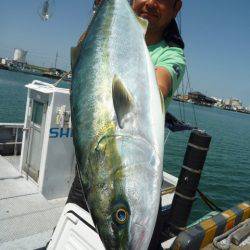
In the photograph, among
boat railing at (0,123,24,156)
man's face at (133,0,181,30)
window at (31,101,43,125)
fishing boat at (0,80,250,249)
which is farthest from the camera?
boat railing at (0,123,24,156)

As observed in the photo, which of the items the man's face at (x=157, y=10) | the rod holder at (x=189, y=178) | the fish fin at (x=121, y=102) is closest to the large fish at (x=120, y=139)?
the fish fin at (x=121, y=102)

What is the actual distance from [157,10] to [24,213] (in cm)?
349

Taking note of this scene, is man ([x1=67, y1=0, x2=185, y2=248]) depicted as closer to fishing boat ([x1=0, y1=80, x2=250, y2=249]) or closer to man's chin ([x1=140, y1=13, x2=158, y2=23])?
man's chin ([x1=140, y1=13, x2=158, y2=23])

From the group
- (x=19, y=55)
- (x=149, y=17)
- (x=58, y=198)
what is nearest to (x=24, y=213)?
(x=58, y=198)

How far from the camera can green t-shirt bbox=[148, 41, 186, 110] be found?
180cm

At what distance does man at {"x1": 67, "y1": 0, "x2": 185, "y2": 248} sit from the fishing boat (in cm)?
151

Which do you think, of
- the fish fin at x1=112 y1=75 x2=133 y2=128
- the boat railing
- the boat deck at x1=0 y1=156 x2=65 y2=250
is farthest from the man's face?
the boat railing

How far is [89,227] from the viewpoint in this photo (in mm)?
2842

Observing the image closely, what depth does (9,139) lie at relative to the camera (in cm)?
751

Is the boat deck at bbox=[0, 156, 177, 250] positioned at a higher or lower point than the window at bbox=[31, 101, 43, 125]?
lower

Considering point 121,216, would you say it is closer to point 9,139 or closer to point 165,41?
point 165,41

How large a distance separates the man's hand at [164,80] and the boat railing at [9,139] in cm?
616

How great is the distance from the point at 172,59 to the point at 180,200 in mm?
2681

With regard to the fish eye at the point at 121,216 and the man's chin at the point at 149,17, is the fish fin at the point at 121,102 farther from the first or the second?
the man's chin at the point at 149,17
